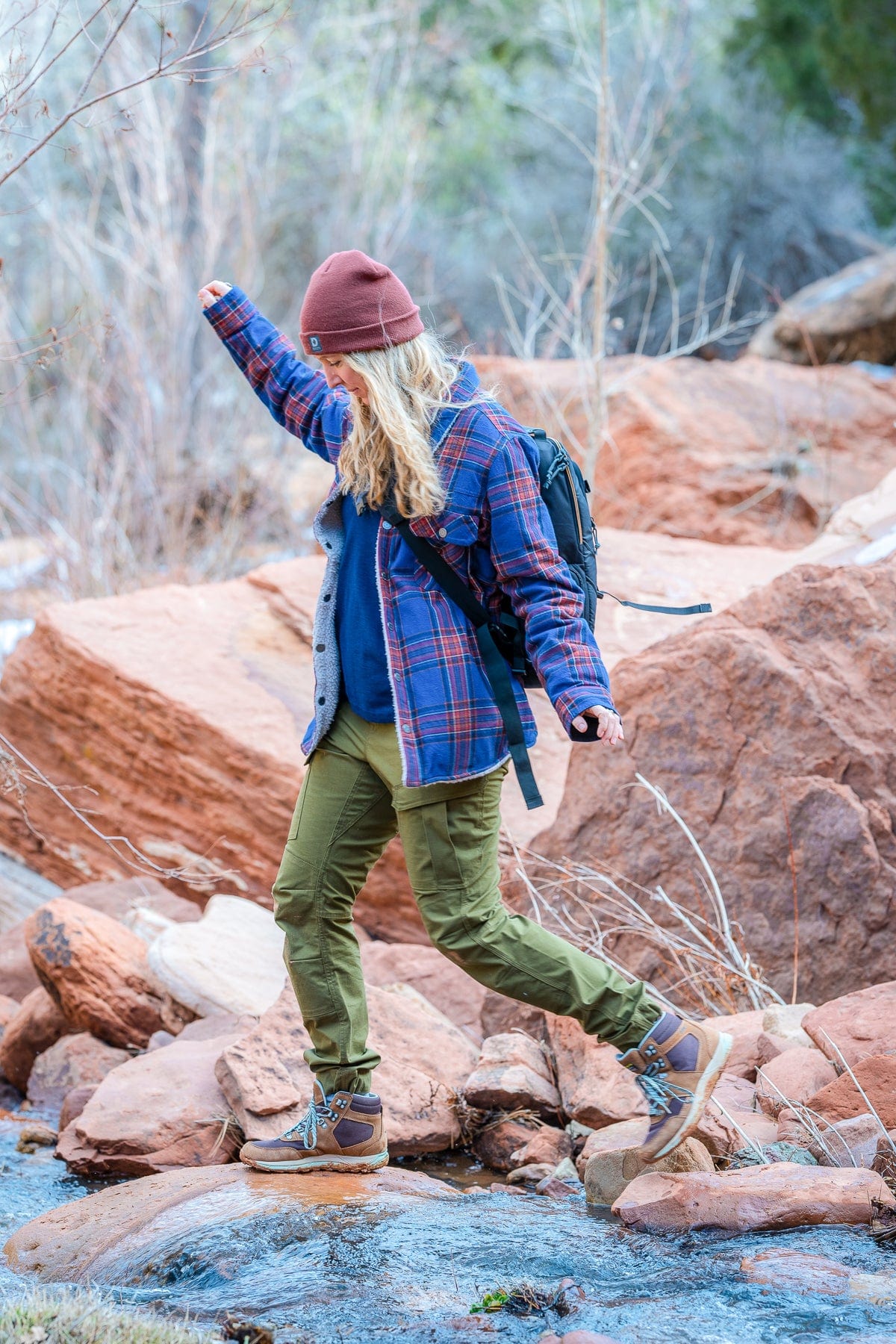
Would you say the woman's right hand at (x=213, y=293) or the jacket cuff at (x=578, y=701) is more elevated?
the woman's right hand at (x=213, y=293)

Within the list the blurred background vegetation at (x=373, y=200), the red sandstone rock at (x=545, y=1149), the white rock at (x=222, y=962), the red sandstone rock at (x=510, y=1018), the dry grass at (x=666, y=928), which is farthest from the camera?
the blurred background vegetation at (x=373, y=200)

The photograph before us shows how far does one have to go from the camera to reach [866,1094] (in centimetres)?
310

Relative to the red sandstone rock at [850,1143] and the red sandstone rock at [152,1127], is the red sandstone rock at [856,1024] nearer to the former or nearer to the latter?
the red sandstone rock at [850,1143]

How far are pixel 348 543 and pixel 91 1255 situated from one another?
63.5 inches

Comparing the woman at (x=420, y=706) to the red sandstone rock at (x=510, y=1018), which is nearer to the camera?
the woman at (x=420, y=706)

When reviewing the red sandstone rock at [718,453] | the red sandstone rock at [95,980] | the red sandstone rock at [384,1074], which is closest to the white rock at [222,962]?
the red sandstone rock at [95,980]

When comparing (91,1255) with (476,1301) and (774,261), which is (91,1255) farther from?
(774,261)

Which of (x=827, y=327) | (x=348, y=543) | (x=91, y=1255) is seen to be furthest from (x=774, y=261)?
(x=91, y=1255)

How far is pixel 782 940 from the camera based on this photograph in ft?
13.4

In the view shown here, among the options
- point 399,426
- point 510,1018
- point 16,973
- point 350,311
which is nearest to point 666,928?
point 510,1018

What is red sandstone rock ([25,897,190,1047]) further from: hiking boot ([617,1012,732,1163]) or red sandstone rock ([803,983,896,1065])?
red sandstone rock ([803,983,896,1065])

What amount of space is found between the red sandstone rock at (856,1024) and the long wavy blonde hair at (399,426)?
5.49 ft

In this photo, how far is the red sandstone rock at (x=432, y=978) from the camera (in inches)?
181

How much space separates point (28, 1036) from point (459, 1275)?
8.17 ft
